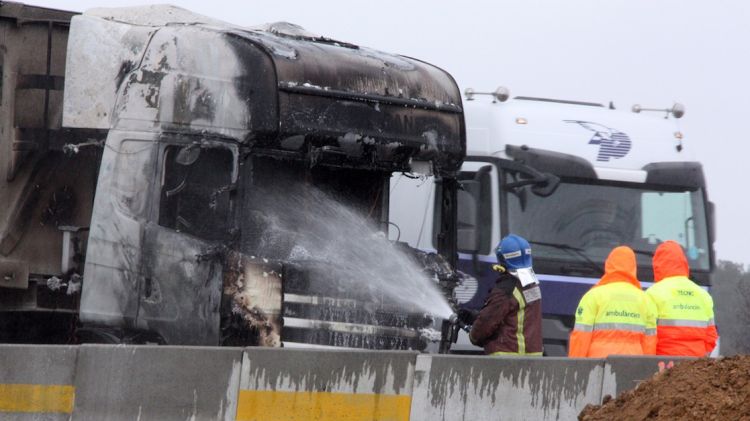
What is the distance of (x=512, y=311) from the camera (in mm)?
9828

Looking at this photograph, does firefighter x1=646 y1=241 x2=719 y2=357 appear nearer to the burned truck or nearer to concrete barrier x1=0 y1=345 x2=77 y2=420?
the burned truck

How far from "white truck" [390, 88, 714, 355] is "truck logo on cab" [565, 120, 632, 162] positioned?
10 millimetres

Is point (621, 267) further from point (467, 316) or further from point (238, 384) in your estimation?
point (238, 384)

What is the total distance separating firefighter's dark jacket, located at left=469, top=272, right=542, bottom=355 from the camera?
977 centimetres

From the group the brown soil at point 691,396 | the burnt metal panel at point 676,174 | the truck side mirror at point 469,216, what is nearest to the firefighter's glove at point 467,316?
the truck side mirror at point 469,216

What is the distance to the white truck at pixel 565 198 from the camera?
13867mm

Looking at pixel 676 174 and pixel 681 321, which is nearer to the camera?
pixel 681 321

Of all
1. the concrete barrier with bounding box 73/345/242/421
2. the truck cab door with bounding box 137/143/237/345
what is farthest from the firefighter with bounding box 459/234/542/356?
the concrete barrier with bounding box 73/345/242/421

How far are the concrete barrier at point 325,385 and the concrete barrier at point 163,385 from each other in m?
0.11

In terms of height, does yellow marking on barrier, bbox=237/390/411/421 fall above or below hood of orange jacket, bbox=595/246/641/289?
below

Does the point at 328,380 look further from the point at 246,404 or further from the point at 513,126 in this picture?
the point at 513,126

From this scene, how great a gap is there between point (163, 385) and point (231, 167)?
2297mm

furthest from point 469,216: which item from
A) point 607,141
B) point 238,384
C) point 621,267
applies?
point 238,384

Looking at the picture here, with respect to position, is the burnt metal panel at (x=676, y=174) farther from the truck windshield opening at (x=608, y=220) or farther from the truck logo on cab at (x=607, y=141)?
the truck logo on cab at (x=607, y=141)
